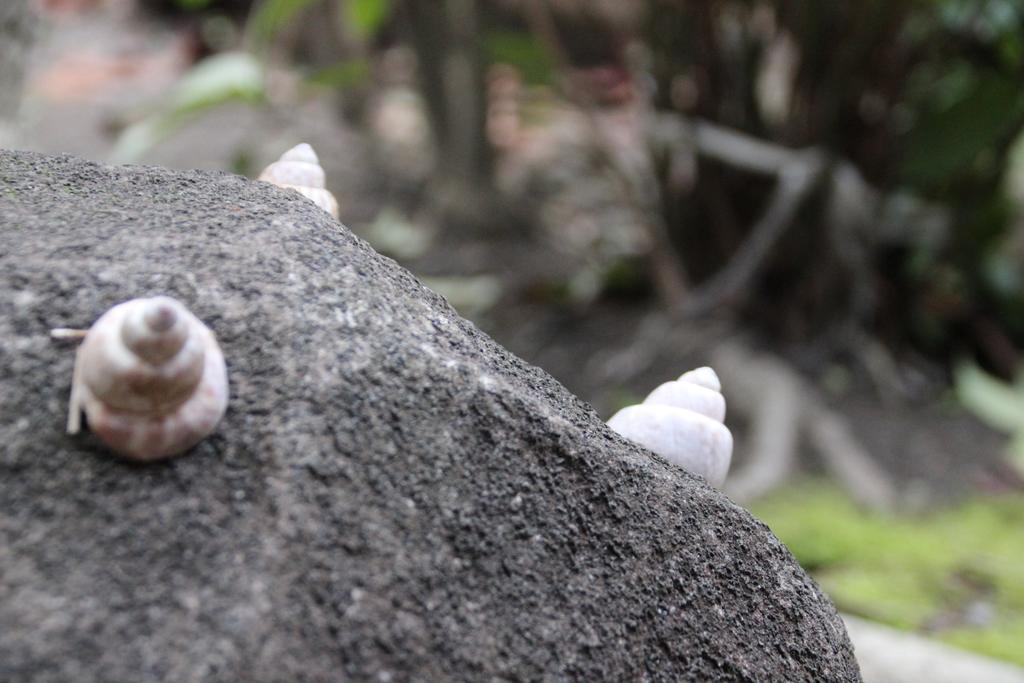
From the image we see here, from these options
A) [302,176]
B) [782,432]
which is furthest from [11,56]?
[782,432]

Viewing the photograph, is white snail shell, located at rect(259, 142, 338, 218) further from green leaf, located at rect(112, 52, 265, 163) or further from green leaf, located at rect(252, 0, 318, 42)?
green leaf, located at rect(252, 0, 318, 42)

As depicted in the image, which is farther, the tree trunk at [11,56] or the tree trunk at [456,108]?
the tree trunk at [456,108]

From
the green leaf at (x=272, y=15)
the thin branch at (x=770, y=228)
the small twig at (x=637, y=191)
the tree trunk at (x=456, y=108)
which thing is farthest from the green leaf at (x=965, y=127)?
the green leaf at (x=272, y=15)

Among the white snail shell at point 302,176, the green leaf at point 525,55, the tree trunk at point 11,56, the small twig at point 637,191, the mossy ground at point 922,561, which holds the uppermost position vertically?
the green leaf at point 525,55

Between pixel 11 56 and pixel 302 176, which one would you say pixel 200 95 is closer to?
pixel 11 56

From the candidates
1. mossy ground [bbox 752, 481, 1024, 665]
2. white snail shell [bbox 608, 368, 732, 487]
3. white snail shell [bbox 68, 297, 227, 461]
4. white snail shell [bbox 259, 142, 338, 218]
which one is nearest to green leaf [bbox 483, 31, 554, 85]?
mossy ground [bbox 752, 481, 1024, 665]

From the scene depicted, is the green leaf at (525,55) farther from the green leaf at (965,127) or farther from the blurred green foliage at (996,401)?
the blurred green foliage at (996,401)
